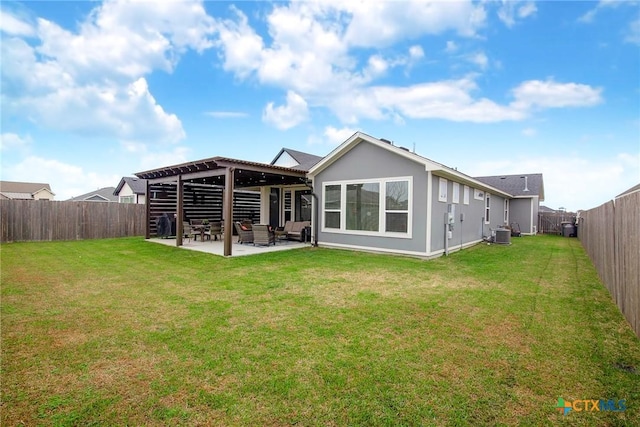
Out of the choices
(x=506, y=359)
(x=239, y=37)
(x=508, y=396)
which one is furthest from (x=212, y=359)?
(x=239, y=37)

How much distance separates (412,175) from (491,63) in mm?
6273

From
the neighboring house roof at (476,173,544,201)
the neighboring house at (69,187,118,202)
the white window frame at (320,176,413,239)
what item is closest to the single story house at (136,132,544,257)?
the white window frame at (320,176,413,239)

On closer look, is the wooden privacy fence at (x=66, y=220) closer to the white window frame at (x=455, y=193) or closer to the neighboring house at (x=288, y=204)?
the neighboring house at (x=288, y=204)

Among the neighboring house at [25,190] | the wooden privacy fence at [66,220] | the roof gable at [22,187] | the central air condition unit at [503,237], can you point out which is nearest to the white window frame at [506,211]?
the central air condition unit at [503,237]

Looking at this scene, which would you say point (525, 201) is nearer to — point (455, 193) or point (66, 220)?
point (455, 193)

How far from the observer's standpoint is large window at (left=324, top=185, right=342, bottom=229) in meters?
10.6

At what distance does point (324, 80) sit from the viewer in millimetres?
13828

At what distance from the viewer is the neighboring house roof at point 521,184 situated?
65.8 feet

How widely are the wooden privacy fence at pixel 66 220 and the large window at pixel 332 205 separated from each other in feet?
34.7

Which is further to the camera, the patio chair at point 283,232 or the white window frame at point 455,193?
the patio chair at point 283,232

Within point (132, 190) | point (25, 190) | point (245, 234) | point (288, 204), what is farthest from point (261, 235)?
point (25, 190)

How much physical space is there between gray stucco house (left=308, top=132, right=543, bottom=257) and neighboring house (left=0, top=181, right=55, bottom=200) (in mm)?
39094

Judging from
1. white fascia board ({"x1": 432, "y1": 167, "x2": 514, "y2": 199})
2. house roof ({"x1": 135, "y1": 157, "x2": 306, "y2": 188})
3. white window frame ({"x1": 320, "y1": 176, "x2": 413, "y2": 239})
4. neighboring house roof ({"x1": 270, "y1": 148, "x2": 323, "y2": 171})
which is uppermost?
neighboring house roof ({"x1": 270, "y1": 148, "x2": 323, "y2": 171})

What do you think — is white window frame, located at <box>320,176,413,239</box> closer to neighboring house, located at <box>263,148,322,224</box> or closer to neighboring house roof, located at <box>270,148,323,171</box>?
neighboring house, located at <box>263,148,322,224</box>
